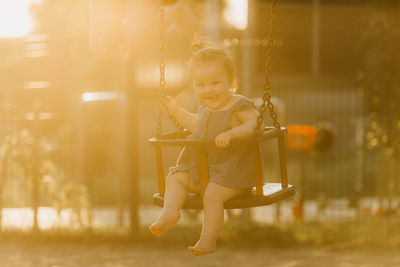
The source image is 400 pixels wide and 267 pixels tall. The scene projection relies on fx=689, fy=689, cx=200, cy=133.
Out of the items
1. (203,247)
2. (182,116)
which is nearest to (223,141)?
(203,247)

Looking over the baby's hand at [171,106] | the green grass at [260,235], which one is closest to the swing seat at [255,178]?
the baby's hand at [171,106]

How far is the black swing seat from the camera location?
3.10 m

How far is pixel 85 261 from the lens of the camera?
20.8 ft

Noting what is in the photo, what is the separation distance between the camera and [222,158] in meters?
3.31

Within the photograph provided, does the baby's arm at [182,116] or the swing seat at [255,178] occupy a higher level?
the baby's arm at [182,116]

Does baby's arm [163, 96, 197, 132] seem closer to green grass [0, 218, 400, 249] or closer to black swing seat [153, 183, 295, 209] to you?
black swing seat [153, 183, 295, 209]

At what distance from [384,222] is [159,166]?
4.48m

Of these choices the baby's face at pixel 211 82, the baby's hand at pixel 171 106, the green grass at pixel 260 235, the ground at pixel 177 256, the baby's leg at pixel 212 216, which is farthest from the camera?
the green grass at pixel 260 235

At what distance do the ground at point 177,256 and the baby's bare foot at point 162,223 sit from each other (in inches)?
121

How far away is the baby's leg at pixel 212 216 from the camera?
9.91 feet

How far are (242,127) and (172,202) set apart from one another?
0.47 metres

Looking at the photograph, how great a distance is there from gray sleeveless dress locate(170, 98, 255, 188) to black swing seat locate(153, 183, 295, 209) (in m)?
0.07

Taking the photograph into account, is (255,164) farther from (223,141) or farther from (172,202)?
(172,202)

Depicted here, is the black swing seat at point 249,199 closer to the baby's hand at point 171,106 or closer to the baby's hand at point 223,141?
the baby's hand at point 223,141
